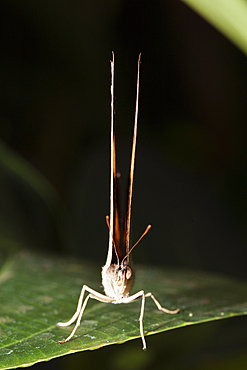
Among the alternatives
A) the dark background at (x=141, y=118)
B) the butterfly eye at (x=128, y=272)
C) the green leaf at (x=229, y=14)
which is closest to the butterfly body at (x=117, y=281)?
Answer: the butterfly eye at (x=128, y=272)

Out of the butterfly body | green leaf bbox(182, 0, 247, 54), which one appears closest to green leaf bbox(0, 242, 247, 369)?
the butterfly body

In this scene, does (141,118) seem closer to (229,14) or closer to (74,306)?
(74,306)

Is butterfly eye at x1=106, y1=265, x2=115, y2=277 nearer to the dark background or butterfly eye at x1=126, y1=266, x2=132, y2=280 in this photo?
butterfly eye at x1=126, y1=266, x2=132, y2=280

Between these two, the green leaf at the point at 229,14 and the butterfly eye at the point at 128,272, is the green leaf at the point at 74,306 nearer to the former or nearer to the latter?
the butterfly eye at the point at 128,272

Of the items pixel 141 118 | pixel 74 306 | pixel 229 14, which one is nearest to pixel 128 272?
pixel 74 306

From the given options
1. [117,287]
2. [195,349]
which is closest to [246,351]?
[195,349]

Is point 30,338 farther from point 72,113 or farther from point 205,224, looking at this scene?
point 72,113
